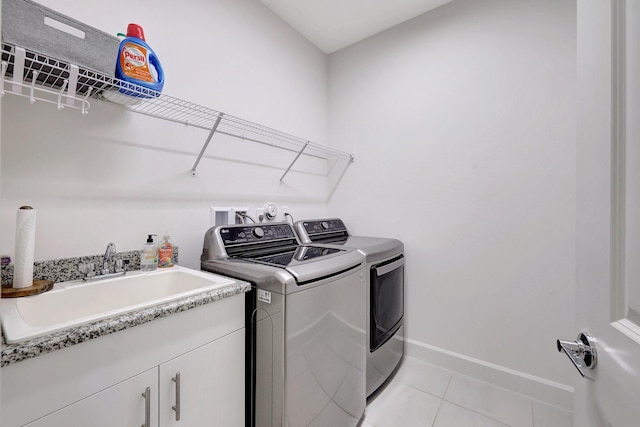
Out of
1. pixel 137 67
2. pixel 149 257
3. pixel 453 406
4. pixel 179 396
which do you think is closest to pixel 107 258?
pixel 149 257

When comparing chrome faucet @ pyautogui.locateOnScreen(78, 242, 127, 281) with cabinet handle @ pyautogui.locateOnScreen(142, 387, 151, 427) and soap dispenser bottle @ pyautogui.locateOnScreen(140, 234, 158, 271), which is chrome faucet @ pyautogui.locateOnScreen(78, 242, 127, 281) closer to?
soap dispenser bottle @ pyautogui.locateOnScreen(140, 234, 158, 271)

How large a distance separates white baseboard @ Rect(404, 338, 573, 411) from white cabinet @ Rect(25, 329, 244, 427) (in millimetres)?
1575

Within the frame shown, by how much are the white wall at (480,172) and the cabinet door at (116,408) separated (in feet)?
6.25

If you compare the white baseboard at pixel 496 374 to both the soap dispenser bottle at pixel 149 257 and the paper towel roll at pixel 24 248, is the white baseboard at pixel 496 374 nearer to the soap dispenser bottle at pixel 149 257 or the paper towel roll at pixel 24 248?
the soap dispenser bottle at pixel 149 257

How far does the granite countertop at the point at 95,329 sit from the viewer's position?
0.62 meters

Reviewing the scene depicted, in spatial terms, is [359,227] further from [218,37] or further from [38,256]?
[38,256]

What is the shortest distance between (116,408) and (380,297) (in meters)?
1.42

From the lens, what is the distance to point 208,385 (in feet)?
3.33

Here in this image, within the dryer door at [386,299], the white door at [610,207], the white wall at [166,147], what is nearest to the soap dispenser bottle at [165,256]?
the white wall at [166,147]

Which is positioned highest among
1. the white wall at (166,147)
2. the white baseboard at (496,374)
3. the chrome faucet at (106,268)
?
the white wall at (166,147)

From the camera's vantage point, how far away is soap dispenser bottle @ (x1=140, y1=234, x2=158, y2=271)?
1.35 meters

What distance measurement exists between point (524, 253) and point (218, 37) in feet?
8.29

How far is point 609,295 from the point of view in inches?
21.7

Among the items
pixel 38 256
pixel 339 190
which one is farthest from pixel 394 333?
pixel 38 256
